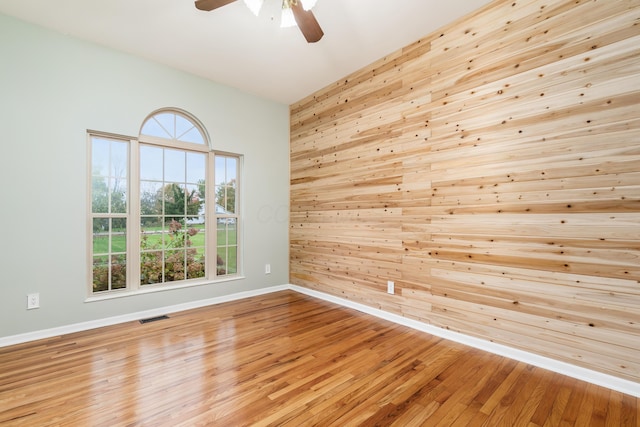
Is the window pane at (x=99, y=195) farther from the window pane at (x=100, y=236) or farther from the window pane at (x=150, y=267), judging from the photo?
the window pane at (x=150, y=267)

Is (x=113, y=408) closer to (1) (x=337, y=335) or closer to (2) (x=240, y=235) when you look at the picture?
(1) (x=337, y=335)

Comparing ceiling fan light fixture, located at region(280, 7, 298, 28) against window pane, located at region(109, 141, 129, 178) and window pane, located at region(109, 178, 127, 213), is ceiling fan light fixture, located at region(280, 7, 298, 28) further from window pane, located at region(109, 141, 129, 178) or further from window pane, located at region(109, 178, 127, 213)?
window pane, located at region(109, 178, 127, 213)

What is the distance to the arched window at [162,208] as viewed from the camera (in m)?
3.16

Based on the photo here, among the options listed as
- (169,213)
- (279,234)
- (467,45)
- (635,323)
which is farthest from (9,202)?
(635,323)

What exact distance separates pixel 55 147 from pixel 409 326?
158 inches

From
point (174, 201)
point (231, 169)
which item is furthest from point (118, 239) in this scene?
point (231, 169)

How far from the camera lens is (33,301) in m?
2.68

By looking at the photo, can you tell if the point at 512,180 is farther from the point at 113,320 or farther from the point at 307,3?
the point at 113,320

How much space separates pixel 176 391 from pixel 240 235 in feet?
8.09

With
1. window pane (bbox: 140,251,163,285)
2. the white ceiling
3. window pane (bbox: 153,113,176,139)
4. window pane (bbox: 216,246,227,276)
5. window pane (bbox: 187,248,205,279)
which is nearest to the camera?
the white ceiling

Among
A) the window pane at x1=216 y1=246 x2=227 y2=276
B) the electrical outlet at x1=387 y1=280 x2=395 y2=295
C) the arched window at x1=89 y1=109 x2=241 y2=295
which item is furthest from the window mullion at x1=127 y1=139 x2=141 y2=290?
the electrical outlet at x1=387 y1=280 x2=395 y2=295

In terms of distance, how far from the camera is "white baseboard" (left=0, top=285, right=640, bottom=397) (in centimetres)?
197

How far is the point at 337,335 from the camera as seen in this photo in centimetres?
280

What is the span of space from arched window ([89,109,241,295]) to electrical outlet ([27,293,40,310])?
0.42 meters
